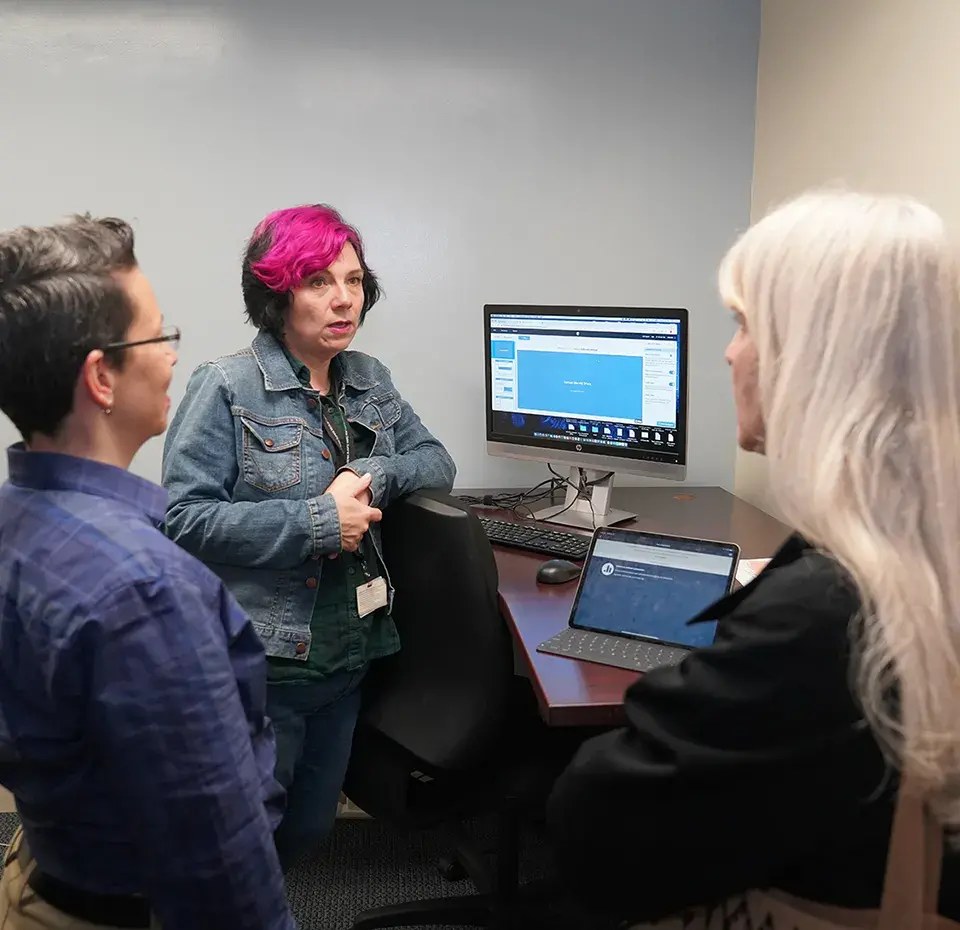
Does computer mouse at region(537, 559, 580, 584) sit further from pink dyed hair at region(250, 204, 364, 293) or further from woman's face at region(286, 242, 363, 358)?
pink dyed hair at region(250, 204, 364, 293)

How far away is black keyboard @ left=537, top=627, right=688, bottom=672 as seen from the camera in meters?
1.47

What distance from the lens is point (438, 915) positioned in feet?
6.57

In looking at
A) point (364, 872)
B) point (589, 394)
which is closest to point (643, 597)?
point (589, 394)

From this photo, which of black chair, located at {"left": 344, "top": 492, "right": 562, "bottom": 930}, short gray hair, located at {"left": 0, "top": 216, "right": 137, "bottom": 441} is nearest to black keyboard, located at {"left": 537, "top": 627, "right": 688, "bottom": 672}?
black chair, located at {"left": 344, "top": 492, "right": 562, "bottom": 930}

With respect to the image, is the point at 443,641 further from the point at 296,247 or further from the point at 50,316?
the point at 50,316

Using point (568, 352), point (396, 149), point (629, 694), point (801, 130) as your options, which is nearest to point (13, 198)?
point (396, 149)

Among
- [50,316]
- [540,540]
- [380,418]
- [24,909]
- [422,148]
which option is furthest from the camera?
[422,148]

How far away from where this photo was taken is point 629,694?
977 millimetres

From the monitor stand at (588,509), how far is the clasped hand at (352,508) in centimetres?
67

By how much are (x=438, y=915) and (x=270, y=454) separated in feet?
3.45

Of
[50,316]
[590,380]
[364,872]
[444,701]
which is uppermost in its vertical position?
[50,316]

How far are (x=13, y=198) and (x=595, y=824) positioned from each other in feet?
7.27

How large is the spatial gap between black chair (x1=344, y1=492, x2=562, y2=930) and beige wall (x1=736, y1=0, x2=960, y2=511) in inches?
27.1

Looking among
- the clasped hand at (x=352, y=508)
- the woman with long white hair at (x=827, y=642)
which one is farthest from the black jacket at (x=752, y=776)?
the clasped hand at (x=352, y=508)
